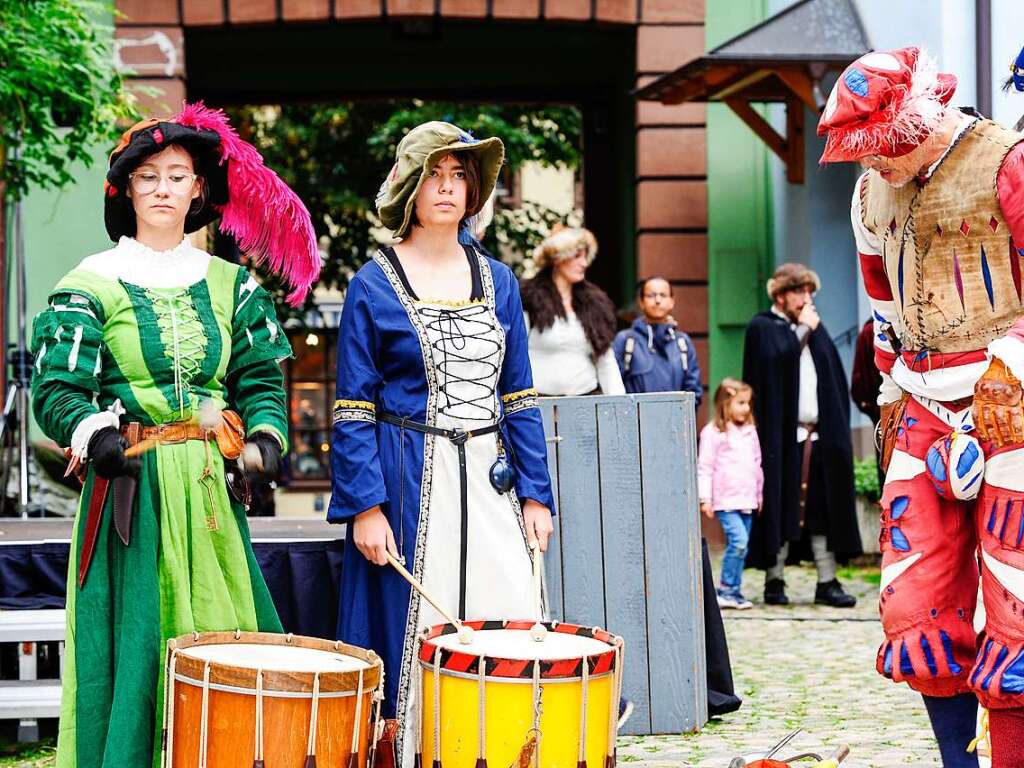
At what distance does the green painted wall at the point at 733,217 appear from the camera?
12.6 m

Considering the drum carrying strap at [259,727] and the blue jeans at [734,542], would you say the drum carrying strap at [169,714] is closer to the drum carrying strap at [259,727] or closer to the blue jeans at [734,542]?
the drum carrying strap at [259,727]

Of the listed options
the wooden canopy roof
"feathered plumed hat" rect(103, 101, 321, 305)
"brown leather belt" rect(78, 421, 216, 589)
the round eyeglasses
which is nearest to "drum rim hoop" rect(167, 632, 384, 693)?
"brown leather belt" rect(78, 421, 216, 589)

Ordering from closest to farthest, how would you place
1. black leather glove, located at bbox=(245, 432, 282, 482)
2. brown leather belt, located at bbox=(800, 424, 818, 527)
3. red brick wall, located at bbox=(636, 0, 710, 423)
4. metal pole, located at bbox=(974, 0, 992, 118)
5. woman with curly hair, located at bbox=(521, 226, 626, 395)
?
black leather glove, located at bbox=(245, 432, 282, 482), woman with curly hair, located at bbox=(521, 226, 626, 395), brown leather belt, located at bbox=(800, 424, 818, 527), metal pole, located at bbox=(974, 0, 992, 118), red brick wall, located at bbox=(636, 0, 710, 423)

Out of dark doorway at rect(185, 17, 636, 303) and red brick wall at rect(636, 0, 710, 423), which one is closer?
red brick wall at rect(636, 0, 710, 423)

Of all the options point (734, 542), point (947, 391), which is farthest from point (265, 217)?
point (734, 542)

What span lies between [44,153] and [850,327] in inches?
247

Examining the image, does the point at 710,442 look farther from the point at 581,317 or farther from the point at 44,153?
the point at 44,153

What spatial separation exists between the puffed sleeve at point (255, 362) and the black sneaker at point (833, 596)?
554 centimetres

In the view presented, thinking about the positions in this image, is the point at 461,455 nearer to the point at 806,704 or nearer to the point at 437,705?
the point at 437,705

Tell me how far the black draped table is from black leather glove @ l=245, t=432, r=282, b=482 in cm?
126

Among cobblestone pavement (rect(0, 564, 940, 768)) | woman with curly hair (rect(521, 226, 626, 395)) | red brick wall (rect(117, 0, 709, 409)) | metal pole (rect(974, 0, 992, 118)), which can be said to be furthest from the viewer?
red brick wall (rect(117, 0, 709, 409))

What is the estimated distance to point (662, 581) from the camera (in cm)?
567

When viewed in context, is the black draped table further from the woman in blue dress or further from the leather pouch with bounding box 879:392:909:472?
the leather pouch with bounding box 879:392:909:472

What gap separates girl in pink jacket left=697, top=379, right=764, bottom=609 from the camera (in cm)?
893
